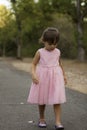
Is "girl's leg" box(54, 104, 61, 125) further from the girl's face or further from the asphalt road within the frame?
the girl's face

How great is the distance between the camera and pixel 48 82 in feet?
22.7

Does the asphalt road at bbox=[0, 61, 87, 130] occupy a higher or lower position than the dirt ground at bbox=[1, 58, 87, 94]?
higher

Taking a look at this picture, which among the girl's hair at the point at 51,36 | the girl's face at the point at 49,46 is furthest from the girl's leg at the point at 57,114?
the girl's hair at the point at 51,36

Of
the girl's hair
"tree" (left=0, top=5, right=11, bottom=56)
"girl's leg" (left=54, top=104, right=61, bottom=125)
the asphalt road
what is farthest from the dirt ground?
"tree" (left=0, top=5, right=11, bottom=56)

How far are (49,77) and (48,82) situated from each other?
81 millimetres

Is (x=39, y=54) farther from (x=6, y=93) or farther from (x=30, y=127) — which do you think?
(x=6, y=93)

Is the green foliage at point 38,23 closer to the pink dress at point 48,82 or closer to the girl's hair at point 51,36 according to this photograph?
the pink dress at point 48,82

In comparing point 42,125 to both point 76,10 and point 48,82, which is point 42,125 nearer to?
point 48,82

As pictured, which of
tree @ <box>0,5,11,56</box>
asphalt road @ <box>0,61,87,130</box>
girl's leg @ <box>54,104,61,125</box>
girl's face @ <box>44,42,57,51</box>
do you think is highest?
girl's face @ <box>44,42,57,51</box>

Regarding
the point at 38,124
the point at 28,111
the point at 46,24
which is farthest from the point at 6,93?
the point at 46,24

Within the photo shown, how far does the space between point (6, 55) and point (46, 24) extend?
44.8 feet

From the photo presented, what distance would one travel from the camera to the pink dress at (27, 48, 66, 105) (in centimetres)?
690

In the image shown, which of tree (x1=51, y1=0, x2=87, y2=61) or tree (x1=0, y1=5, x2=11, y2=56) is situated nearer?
tree (x1=51, y1=0, x2=87, y2=61)

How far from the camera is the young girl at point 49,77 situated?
22.5 feet
